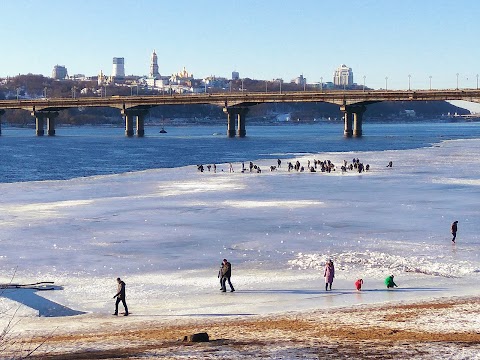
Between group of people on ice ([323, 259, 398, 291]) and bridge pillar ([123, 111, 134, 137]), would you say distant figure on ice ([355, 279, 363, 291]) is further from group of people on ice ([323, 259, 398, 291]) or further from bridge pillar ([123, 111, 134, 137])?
bridge pillar ([123, 111, 134, 137])

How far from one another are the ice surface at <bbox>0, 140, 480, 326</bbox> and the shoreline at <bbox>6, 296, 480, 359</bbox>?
1.11 metres

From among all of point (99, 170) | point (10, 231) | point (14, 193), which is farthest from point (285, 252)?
point (99, 170)

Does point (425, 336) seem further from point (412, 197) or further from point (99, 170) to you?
point (99, 170)

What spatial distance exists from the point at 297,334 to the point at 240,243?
45.4 ft

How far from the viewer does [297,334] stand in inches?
782

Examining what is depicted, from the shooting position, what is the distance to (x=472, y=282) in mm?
26406

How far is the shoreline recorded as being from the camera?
59.0 ft

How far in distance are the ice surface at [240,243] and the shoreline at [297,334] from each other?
1.11 metres

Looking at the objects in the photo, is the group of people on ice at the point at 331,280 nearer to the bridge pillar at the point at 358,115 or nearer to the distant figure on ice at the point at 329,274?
the distant figure on ice at the point at 329,274

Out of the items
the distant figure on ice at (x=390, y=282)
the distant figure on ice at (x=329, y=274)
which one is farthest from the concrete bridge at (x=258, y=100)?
the distant figure on ice at (x=329, y=274)

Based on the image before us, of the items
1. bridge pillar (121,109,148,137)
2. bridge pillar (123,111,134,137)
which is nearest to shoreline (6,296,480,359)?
bridge pillar (121,109,148,137)

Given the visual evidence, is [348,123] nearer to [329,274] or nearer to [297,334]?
[329,274]

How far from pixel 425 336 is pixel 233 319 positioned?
17.2ft

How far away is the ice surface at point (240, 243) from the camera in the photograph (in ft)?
82.0
